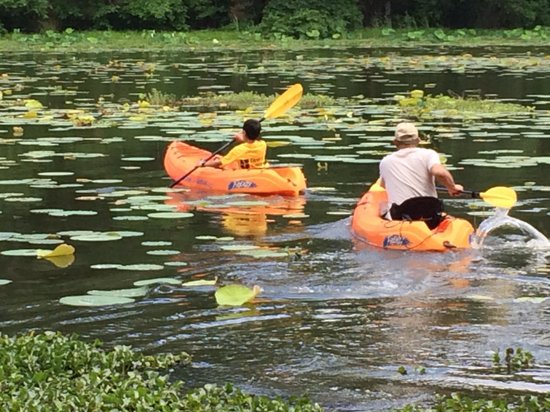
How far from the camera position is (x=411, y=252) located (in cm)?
792

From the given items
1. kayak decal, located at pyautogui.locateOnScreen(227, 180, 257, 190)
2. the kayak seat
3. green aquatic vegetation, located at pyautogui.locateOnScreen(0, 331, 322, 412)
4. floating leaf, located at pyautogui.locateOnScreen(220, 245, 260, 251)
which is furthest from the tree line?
green aquatic vegetation, located at pyautogui.locateOnScreen(0, 331, 322, 412)

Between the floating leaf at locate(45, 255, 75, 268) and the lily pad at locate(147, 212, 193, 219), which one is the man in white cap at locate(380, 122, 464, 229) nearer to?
the lily pad at locate(147, 212, 193, 219)

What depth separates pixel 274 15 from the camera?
39.1 m

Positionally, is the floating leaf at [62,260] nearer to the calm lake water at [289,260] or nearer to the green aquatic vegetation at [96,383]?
the calm lake water at [289,260]

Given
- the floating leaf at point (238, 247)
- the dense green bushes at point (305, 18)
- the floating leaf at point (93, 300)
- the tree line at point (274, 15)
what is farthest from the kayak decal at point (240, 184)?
the dense green bushes at point (305, 18)

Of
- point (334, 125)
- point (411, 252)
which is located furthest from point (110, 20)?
point (411, 252)

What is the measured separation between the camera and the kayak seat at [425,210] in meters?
8.27

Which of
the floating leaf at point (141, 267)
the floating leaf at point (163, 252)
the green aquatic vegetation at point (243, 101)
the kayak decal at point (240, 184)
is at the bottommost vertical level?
the green aquatic vegetation at point (243, 101)

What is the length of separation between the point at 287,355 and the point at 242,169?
213 inches

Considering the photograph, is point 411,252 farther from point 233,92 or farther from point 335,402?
point 233,92

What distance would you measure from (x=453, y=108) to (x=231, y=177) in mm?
7110

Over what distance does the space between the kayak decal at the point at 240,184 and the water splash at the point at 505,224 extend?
8.90ft

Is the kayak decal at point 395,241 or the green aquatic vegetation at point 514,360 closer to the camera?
the green aquatic vegetation at point 514,360

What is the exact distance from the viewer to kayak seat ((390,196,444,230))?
8266mm
